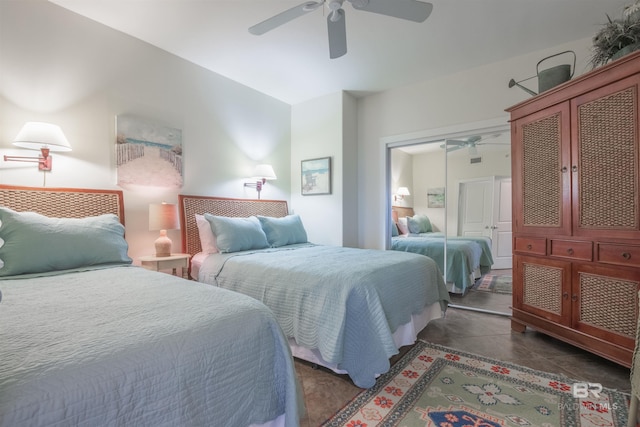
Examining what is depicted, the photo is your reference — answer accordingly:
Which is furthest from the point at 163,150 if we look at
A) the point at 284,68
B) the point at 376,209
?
the point at 376,209

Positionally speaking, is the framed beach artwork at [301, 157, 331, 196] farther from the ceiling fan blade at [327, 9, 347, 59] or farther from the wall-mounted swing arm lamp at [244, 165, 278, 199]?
the ceiling fan blade at [327, 9, 347, 59]

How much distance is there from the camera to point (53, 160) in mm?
2385

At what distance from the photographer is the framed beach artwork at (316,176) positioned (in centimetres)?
414

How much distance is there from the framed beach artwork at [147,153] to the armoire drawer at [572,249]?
3.45 m

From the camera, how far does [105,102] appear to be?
267 centimetres

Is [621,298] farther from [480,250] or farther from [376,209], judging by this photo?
[376,209]

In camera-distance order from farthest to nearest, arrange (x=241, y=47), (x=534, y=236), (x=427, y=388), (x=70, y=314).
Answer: (x=241, y=47)
(x=534, y=236)
(x=427, y=388)
(x=70, y=314)

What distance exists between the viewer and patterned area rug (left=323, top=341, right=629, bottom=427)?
1.56 meters

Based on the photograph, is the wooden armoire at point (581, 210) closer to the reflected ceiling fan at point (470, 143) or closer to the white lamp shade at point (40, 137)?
the reflected ceiling fan at point (470, 143)

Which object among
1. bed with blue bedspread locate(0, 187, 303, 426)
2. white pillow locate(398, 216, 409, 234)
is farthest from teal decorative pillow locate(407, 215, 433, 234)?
bed with blue bedspread locate(0, 187, 303, 426)

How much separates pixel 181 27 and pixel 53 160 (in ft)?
5.04

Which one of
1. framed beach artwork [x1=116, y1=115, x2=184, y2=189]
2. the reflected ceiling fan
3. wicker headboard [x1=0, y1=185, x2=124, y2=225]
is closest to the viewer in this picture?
wicker headboard [x1=0, y1=185, x2=124, y2=225]

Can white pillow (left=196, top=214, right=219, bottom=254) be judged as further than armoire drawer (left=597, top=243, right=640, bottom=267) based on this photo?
Yes

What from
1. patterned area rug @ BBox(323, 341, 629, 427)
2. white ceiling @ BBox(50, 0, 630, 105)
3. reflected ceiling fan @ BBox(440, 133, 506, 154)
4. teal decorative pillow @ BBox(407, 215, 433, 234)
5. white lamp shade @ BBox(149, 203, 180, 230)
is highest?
white ceiling @ BBox(50, 0, 630, 105)
